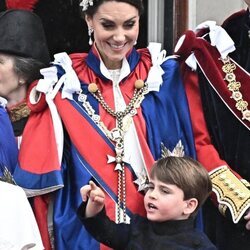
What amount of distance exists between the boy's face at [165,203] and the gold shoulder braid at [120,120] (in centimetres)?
34

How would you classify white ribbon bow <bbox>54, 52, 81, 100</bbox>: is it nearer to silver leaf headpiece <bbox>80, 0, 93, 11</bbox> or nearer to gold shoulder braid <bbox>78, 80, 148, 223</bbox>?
gold shoulder braid <bbox>78, 80, 148, 223</bbox>

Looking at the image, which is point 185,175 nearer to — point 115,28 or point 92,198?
point 92,198

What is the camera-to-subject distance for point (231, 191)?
3.98 meters

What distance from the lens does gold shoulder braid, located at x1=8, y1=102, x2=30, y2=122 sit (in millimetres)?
4301

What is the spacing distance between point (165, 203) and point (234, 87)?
711 mm

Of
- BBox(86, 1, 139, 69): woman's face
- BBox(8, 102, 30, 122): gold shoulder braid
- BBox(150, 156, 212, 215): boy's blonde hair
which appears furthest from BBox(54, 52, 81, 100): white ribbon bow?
BBox(150, 156, 212, 215): boy's blonde hair

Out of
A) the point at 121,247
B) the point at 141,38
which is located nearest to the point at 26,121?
the point at 121,247

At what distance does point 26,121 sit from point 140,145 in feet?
1.83

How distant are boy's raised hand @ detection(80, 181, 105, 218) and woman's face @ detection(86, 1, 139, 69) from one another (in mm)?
704

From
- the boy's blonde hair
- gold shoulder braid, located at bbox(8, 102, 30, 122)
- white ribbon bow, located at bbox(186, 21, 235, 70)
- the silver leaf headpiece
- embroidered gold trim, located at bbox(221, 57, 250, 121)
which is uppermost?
the silver leaf headpiece

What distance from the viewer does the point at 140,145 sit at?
4059mm

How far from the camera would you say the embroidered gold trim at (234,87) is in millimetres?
4074

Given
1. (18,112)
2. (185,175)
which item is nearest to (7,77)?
(18,112)

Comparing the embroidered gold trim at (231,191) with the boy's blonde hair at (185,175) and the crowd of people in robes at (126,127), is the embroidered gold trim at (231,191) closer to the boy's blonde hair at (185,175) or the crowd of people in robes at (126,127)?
the crowd of people in robes at (126,127)
